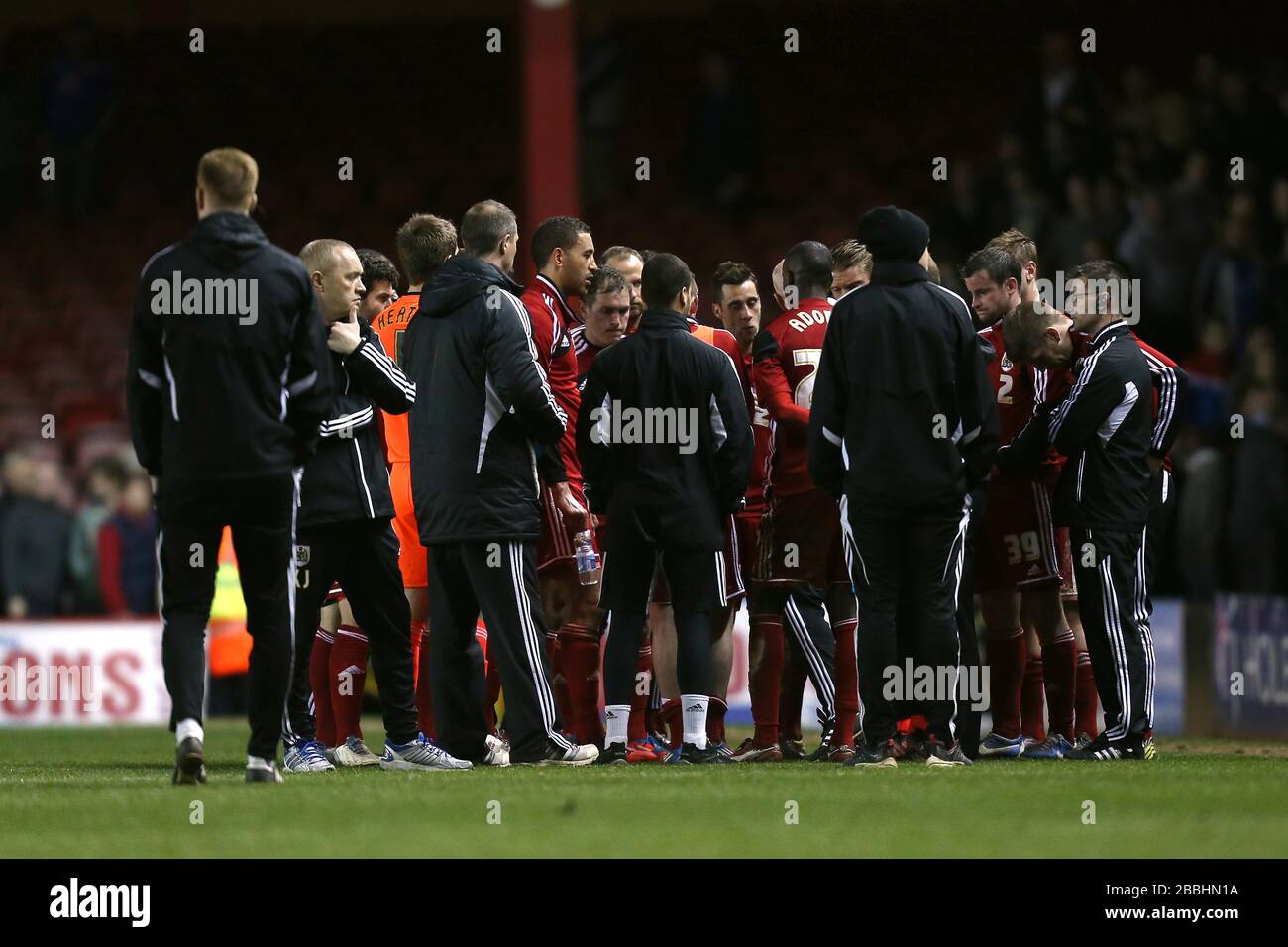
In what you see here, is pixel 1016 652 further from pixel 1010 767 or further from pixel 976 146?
pixel 976 146

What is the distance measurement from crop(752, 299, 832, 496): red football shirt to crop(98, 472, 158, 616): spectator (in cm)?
898

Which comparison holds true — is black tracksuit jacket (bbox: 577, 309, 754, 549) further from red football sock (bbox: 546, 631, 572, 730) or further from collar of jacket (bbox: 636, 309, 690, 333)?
red football sock (bbox: 546, 631, 572, 730)

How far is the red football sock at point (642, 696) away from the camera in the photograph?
30.5ft

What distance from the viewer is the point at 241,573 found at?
23.5 feet

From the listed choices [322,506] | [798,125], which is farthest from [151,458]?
[798,125]

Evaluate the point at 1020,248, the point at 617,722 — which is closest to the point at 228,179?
the point at 617,722

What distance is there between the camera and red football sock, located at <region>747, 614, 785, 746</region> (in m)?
9.18

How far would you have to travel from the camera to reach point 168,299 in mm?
6910

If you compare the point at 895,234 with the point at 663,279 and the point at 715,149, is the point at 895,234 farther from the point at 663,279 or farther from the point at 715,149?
the point at 715,149

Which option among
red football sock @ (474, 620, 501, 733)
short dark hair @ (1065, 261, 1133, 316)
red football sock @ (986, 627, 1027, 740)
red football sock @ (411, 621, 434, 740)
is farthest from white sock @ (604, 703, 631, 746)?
short dark hair @ (1065, 261, 1133, 316)

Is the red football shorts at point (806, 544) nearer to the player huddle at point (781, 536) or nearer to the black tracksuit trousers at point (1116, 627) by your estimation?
the player huddle at point (781, 536)

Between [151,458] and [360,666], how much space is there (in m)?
2.20

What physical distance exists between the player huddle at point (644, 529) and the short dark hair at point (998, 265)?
0.01 metres

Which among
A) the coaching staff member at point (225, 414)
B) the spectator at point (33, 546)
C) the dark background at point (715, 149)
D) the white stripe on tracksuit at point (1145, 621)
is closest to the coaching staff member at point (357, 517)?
the coaching staff member at point (225, 414)
